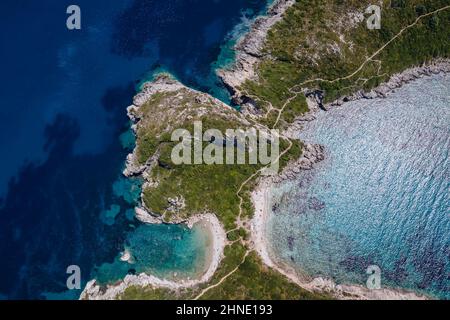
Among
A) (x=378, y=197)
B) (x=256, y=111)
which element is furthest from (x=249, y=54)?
(x=378, y=197)

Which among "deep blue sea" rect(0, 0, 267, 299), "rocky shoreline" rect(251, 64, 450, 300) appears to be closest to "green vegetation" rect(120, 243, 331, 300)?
"rocky shoreline" rect(251, 64, 450, 300)

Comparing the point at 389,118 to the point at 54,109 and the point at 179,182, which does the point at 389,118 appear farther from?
the point at 54,109

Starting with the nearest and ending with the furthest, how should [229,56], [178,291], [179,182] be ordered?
[178,291] < [179,182] < [229,56]

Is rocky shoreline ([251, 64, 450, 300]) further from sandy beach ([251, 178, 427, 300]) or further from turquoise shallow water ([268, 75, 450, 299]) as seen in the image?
turquoise shallow water ([268, 75, 450, 299])

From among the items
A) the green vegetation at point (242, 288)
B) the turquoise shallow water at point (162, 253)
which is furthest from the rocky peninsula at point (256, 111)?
the turquoise shallow water at point (162, 253)

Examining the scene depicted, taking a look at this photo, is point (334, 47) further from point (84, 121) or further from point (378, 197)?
point (84, 121)

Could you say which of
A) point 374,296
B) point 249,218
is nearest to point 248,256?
point 249,218
